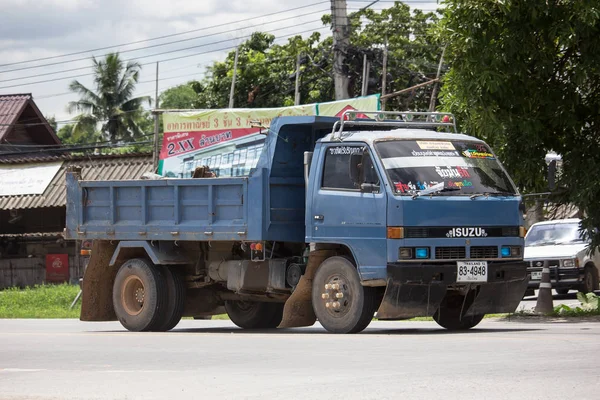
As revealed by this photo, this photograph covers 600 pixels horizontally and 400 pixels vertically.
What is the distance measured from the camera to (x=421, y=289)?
13.7 metres

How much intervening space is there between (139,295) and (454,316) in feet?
14.9

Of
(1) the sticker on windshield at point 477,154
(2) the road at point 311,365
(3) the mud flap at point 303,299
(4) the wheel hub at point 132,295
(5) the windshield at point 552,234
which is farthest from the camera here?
(5) the windshield at point 552,234

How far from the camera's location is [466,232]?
13.7m

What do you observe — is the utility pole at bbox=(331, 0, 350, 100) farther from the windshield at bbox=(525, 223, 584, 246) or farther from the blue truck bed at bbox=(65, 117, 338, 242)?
the blue truck bed at bbox=(65, 117, 338, 242)

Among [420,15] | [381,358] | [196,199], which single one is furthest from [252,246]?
[420,15]

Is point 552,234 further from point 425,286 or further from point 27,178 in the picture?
point 27,178

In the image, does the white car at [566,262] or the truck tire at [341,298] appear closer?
the truck tire at [341,298]

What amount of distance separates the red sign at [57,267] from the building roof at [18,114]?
9.95 m

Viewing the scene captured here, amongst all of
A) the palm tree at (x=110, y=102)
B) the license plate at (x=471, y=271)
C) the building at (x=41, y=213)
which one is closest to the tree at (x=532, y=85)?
the license plate at (x=471, y=271)

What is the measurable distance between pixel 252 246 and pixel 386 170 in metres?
2.31

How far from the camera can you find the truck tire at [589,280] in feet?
82.6

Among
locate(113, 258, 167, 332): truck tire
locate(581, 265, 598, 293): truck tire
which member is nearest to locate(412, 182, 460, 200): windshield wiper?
locate(113, 258, 167, 332): truck tire

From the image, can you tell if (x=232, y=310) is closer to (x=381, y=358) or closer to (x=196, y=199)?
(x=196, y=199)

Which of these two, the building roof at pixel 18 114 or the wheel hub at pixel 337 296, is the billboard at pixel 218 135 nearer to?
the wheel hub at pixel 337 296
